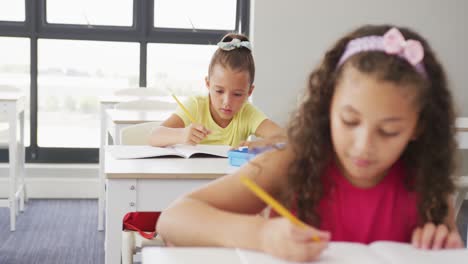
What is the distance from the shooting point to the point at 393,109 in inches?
43.5

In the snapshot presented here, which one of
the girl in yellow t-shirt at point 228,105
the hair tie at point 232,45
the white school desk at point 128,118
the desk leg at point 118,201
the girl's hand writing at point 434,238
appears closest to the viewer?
the girl's hand writing at point 434,238

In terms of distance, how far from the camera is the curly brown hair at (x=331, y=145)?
121cm

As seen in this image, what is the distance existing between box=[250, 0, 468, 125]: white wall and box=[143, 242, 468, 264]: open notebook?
3.67m

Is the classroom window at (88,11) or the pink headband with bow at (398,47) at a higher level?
the classroom window at (88,11)

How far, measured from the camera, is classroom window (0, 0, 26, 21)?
4726mm

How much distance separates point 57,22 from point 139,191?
3021 millimetres

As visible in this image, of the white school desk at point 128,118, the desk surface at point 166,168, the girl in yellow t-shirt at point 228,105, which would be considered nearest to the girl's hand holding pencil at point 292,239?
the desk surface at point 166,168

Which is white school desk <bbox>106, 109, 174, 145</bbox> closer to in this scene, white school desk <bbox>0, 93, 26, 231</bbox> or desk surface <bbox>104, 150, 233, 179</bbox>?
white school desk <bbox>0, 93, 26, 231</bbox>

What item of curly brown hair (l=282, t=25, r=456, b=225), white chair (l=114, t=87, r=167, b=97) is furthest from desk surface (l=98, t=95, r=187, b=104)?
curly brown hair (l=282, t=25, r=456, b=225)

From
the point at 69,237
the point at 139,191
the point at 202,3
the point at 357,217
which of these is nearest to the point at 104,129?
the point at 69,237

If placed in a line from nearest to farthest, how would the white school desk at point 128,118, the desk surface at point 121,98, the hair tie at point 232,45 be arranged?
the hair tie at point 232,45 → the white school desk at point 128,118 → the desk surface at point 121,98

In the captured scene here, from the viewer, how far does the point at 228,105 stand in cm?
267

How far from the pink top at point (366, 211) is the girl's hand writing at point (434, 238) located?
0.10 metres

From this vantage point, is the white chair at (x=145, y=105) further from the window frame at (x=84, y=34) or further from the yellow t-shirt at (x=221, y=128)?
the window frame at (x=84, y=34)
